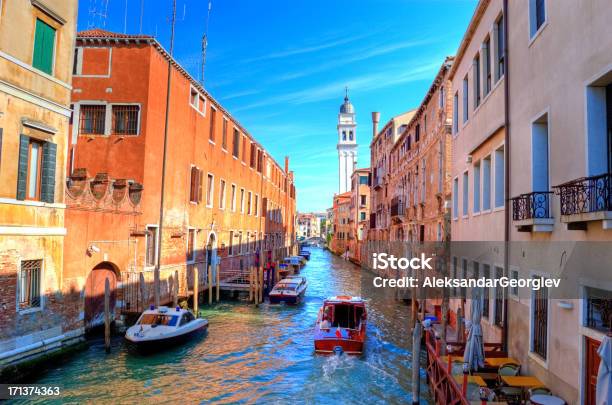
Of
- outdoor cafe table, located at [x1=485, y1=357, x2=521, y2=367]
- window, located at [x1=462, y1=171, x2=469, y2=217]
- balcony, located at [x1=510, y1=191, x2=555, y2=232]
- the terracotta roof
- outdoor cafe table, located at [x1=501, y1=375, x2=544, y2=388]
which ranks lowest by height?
outdoor cafe table, located at [x1=485, y1=357, x2=521, y2=367]

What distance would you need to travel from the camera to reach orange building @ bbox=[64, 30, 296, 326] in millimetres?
14398

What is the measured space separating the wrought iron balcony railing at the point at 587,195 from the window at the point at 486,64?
5.62m

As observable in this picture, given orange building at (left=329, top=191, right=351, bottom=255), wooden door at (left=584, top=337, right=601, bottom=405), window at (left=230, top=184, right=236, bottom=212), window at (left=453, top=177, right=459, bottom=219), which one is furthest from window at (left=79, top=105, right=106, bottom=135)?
orange building at (left=329, top=191, right=351, bottom=255)

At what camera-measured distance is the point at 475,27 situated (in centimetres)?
1204

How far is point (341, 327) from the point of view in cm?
1453

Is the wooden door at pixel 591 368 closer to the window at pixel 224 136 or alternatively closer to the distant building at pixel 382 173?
the window at pixel 224 136

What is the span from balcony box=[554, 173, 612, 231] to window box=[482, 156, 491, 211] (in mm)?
4815

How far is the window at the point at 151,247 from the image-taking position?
56.0 feet

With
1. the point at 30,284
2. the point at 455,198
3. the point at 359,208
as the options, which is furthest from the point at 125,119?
the point at 359,208

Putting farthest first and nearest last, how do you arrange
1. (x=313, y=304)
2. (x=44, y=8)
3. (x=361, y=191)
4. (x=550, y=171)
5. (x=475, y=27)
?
(x=361, y=191), (x=313, y=304), (x=475, y=27), (x=44, y=8), (x=550, y=171)

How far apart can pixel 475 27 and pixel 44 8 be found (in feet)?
35.7

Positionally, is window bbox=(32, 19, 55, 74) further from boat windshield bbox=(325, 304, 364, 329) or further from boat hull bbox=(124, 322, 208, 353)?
boat windshield bbox=(325, 304, 364, 329)

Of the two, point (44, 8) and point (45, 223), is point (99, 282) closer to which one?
point (45, 223)

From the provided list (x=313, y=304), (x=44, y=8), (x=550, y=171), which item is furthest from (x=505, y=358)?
(x=313, y=304)
